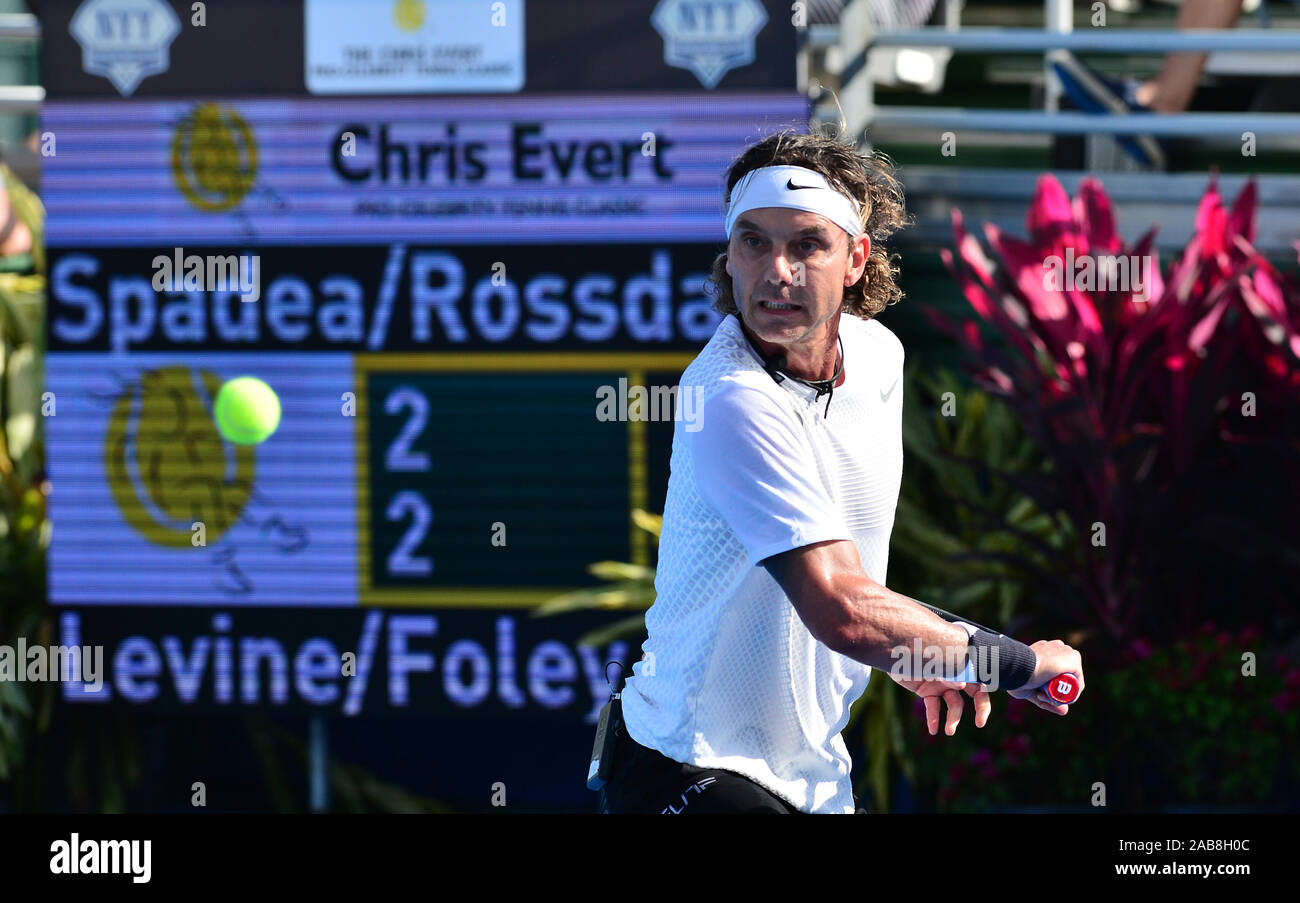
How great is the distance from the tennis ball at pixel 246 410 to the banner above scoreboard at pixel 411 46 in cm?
92

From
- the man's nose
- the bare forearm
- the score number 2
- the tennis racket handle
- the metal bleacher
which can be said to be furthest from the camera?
the metal bleacher

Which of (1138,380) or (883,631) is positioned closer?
(883,631)

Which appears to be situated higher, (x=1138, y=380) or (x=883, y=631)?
(x=1138, y=380)

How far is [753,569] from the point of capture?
8.90 ft

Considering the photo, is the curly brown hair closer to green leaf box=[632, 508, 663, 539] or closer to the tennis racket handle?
the tennis racket handle

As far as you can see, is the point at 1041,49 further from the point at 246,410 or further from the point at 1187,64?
the point at 246,410

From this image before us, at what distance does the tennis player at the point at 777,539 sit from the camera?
8.45 ft

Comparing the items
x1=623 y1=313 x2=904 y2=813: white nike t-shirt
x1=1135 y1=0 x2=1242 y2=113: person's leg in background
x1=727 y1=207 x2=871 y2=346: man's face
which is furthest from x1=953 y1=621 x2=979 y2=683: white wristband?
x1=1135 y1=0 x2=1242 y2=113: person's leg in background

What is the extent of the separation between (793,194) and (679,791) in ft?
3.31

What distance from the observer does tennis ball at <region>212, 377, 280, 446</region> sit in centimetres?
529

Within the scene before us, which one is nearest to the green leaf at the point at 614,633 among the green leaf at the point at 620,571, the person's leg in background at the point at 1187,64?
the green leaf at the point at 620,571

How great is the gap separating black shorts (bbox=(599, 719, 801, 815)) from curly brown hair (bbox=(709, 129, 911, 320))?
2.62 ft

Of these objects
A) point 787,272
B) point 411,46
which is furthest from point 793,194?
point 411,46
